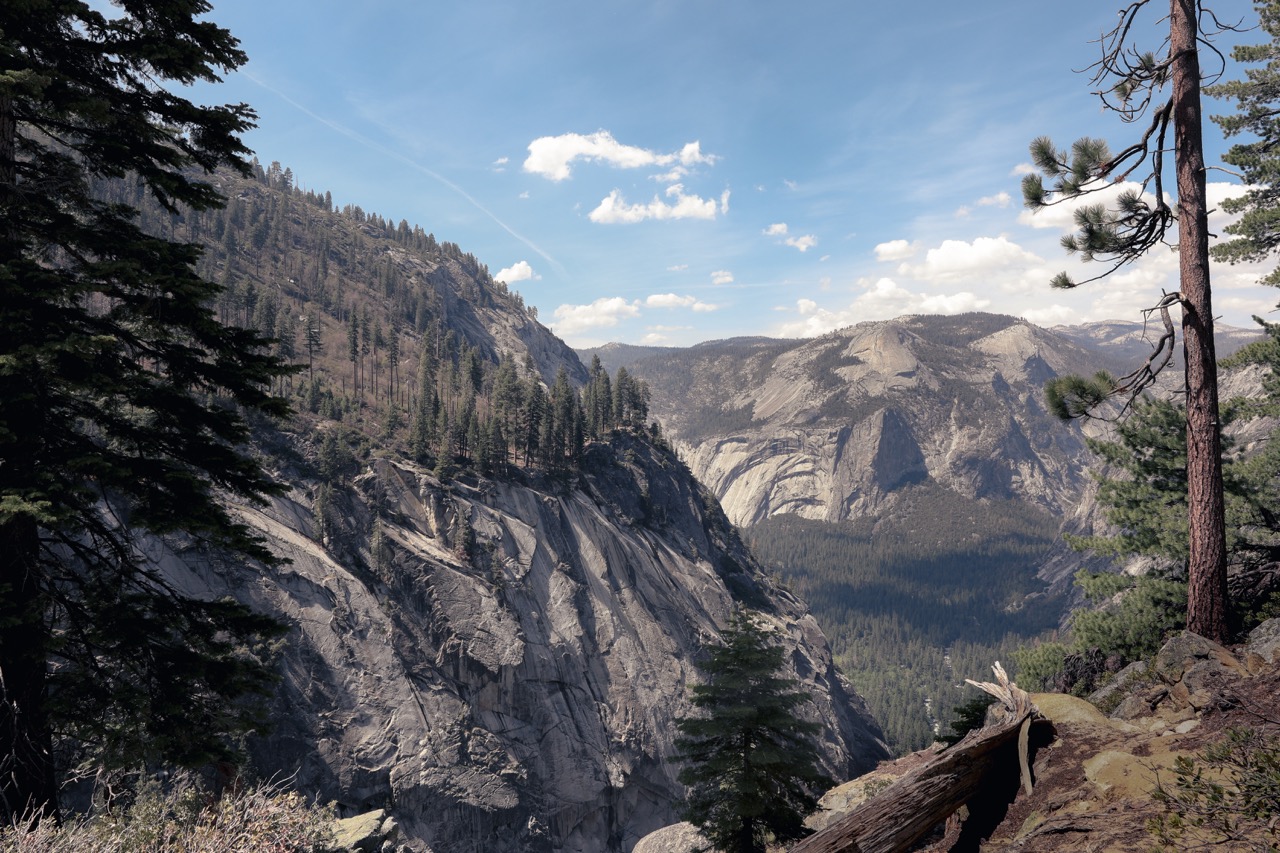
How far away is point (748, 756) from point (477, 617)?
237 ft

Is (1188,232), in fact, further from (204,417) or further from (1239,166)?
(204,417)

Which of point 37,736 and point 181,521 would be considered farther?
point 181,521

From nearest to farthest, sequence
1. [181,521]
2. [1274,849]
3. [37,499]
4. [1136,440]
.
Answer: [1274,849] → [37,499] → [181,521] → [1136,440]

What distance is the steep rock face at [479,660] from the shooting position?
6762 centimetres

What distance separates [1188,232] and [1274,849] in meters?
10.9

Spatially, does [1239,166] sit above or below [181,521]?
above

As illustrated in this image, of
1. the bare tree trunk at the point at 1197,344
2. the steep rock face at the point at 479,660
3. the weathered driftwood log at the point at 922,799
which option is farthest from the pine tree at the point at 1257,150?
the steep rock face at the point at 479,660

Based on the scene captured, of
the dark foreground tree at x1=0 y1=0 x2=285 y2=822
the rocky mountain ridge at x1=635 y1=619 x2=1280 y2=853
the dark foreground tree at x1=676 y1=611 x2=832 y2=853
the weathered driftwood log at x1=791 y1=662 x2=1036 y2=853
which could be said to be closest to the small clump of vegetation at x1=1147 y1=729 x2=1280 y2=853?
the rocky mountain ridge at x1=635 y1=619 x2=1280 y2=853

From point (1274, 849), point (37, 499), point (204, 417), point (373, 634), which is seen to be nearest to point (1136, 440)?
point (1274, 849)

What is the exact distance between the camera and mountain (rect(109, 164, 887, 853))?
68062 millimetres

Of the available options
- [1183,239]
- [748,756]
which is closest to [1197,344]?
[1183,239]

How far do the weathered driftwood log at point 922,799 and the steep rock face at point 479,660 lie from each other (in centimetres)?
6229

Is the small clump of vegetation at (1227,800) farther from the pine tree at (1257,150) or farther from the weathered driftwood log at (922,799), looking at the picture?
the pine tree at (1257,150)

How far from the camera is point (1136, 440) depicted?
2128 cm
